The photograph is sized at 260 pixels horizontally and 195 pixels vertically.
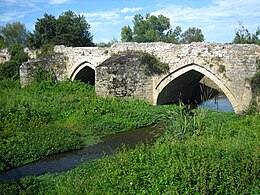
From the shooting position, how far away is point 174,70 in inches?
566

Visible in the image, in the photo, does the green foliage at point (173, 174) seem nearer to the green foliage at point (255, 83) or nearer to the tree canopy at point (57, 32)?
the green foliage at point (255, 83)

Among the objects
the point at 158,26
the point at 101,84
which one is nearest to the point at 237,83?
the point at 101,84

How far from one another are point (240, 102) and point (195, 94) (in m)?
7.53

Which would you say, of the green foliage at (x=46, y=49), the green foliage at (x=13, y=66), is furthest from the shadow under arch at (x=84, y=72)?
the green foliage at (x=13, y=66)

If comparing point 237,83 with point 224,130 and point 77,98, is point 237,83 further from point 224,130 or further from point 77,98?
point 77,98

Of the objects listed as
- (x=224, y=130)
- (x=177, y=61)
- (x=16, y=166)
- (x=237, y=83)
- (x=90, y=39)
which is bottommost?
(x=16, y=166)

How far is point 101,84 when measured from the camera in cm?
1527

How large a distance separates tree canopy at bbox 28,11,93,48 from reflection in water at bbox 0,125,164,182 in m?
14.2

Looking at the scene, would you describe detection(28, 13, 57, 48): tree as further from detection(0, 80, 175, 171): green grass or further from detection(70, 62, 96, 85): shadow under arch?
detection(0, 80, 175, 171): green grass

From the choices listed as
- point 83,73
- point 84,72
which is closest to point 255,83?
point 84,72

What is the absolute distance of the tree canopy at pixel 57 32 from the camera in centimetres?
2414

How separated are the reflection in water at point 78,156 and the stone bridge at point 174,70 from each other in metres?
3.21

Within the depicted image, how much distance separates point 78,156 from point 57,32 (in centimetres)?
1655

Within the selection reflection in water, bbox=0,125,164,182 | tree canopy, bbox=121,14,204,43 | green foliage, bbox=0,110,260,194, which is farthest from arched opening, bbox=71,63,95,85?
tree canopy, bbox=121,14,204,43
